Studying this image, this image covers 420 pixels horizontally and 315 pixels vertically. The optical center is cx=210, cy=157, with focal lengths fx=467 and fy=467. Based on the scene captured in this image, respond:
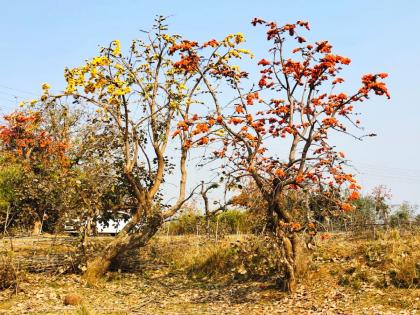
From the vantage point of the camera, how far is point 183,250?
1541 centimetres

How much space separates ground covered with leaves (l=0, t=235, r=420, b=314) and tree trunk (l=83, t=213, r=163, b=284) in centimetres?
34

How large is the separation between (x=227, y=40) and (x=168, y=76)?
2.18 meters

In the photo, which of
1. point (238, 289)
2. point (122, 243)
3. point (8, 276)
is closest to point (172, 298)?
point (238, 289)

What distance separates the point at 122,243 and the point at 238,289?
3.58m

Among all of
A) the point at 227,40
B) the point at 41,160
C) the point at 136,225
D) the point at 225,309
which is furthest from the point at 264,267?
the point at 41,160

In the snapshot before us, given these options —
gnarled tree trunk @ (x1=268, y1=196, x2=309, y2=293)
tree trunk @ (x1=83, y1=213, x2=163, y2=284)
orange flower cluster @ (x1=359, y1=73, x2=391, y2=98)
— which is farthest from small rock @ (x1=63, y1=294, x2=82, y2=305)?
orange flower cluster @ (x1=359, y1=73, x2=391, y2=98)

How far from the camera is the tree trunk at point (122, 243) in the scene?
41.1 feet

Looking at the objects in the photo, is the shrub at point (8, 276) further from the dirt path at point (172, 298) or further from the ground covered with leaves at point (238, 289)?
the dirt path at point (172, 298)

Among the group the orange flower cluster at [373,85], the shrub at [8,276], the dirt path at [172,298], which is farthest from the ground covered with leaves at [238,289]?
the orange flower cluster at [373,85]

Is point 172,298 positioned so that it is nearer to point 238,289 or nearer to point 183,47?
point 238,289

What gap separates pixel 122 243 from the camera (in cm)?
1280

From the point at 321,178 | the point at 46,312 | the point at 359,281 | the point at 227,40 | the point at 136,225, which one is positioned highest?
the point at 227,40

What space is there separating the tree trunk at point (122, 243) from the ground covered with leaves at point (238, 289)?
34cm

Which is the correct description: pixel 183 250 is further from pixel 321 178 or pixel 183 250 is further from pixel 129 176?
pixel 321 178
